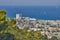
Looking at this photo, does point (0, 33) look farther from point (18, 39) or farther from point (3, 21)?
point (18, 39)

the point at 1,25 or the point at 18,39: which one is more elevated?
the point at 1,25

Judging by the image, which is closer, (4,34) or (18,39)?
(4,34)

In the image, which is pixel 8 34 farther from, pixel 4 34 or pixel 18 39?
pixel 18 39

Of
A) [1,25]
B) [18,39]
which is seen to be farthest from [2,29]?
[18,39]

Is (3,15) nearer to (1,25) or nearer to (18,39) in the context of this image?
(1,25)

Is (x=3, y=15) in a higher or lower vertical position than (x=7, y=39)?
higher

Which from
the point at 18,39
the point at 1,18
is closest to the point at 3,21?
the point at 1,18

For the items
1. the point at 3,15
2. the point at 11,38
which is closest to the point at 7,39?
the point at 11,38
